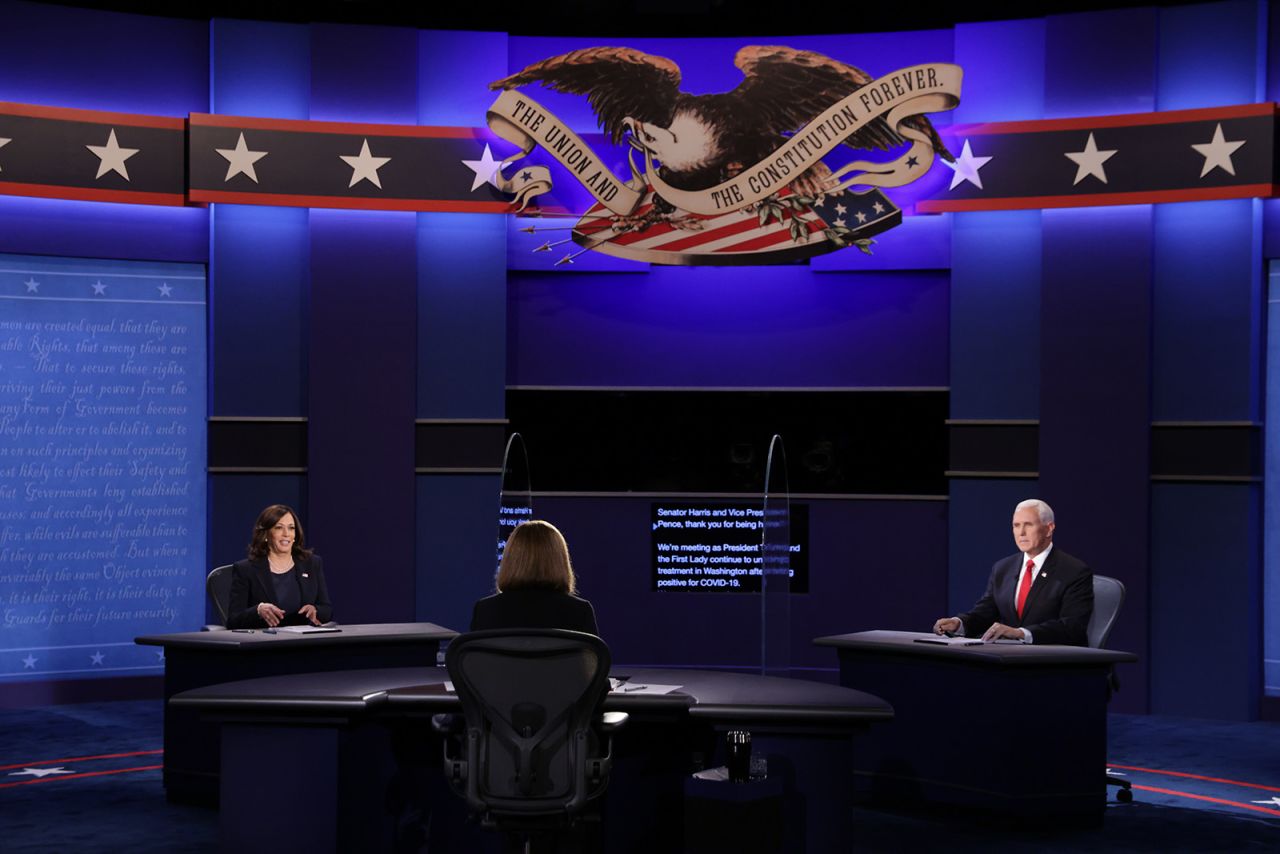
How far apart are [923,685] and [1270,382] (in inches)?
142

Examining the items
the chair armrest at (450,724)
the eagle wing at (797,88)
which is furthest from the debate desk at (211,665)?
the eagle wing at (797,88)

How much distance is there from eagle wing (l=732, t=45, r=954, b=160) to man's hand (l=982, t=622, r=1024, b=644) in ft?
11.5

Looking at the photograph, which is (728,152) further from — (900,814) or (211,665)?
(211,665)

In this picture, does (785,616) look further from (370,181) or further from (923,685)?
(370,181)

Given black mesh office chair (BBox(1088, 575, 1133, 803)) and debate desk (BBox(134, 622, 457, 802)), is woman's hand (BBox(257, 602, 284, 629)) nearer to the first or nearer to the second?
debate desk (BBox(134, 622, 457, 802))

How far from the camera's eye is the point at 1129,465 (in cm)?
763

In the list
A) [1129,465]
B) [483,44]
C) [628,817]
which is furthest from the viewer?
[483,44]

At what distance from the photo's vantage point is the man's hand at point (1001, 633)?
5254mm

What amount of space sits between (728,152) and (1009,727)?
4.21 m

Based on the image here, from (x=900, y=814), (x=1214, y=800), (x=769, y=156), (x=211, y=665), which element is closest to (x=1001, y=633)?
(x=900, y=814)

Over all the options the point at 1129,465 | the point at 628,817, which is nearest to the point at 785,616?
the point at 1129,465

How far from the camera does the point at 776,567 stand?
823 cm

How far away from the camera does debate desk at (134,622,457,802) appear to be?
523 cm

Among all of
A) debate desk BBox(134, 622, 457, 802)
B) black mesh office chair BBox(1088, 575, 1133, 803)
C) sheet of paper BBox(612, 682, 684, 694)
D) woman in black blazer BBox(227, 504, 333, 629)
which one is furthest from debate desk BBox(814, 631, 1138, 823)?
woman in black blazer BBox(227, 504, 333, 629)
